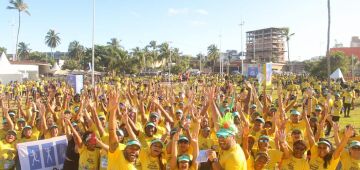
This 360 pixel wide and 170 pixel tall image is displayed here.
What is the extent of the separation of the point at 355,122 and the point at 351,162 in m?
13.1

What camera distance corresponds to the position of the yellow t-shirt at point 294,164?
16.5 ft

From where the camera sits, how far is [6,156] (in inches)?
250

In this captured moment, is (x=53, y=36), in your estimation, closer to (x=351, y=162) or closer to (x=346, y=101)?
(x=346, y=101)

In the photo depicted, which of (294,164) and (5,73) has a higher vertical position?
(5,73)

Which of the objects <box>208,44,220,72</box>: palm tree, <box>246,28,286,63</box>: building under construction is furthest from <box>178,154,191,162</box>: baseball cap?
<box>246,28,286,63</box>: building under construction

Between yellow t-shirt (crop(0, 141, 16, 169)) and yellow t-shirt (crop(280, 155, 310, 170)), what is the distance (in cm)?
452

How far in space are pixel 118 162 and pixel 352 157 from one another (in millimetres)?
3450

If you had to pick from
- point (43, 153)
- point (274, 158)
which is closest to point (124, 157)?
point (274, 158)

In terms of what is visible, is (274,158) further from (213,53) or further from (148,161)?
(213,53)

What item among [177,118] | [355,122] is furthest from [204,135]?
[355,122]

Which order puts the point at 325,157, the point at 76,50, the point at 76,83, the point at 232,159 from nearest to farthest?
1. the point at 232,159
2. the point at 325,157
3. the point at 76,83
4. the point at 76,50

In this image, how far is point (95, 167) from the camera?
18.9ft

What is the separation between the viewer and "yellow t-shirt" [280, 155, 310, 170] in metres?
5.02

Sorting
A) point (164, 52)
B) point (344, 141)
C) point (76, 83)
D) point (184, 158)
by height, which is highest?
point (164, 52)
